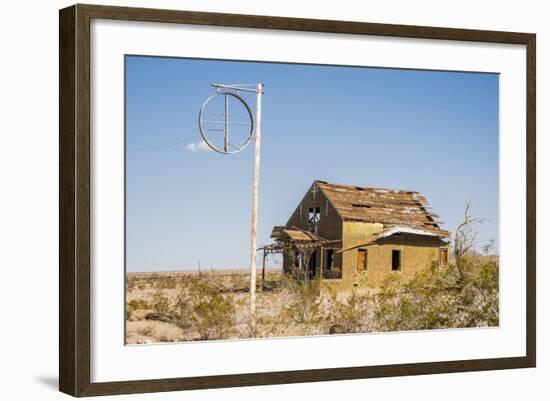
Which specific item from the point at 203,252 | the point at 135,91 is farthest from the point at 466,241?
the point at 135,91

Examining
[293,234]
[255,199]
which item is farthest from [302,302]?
[255,199]

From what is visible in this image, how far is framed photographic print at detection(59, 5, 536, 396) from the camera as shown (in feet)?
26.5

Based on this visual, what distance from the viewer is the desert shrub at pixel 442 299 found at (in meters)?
9.12

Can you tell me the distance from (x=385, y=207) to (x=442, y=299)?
3.01 feet

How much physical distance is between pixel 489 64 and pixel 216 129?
2.39m

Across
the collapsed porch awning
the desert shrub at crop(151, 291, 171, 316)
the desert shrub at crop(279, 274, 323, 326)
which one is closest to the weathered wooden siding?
the desert shrub at crop(279, 274, 323, 326)

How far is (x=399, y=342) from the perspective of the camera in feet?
29.7

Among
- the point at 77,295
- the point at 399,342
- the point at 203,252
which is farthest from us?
the point at 399,342

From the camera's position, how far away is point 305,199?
8.86 m

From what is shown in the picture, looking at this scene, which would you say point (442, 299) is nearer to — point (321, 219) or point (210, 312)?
point (321, 219)

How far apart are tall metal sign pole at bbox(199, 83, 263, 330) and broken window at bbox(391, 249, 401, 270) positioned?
1.18 meters

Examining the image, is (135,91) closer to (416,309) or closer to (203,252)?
(203,252)

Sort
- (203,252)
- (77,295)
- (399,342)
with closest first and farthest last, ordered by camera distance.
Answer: (77,295) → (203,252) → (399,342)

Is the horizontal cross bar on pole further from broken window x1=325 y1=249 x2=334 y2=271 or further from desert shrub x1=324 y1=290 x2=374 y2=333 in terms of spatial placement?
desert shrub x1=324 y1=290 x2=374 y2=333
